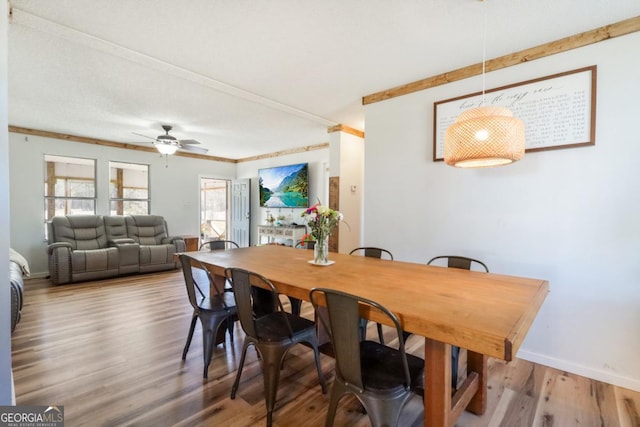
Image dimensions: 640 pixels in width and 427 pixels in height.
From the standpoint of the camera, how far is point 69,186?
5488mm

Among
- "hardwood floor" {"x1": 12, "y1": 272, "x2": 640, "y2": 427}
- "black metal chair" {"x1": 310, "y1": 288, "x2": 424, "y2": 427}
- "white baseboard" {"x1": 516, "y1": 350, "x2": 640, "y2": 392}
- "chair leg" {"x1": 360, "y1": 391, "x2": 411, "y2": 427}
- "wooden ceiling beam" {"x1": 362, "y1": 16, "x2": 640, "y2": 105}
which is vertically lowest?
"hardwood floor" {"x1": 12, "y1": 272, "x2": 640, "y2": 427}

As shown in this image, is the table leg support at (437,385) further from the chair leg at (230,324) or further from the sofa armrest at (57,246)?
the sofa armrest at (57,246)

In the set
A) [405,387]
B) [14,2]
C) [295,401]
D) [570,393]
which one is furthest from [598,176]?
[14,2]

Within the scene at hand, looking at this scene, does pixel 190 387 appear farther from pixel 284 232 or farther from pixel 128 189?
pixel 128 189

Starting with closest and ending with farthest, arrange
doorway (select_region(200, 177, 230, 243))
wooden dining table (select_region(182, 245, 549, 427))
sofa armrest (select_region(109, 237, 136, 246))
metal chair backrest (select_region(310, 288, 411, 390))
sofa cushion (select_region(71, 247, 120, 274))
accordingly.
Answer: wooden dining table (select_region(182, 245, 549, 427)) < metal chair backrest (select_region(310, 288, 411, 390)) < sofa cushion (select_region(71, 247, 120, 274)) < sofa armrest (select_region(109, 237, 136, 246)) < doorway (select_region(200, 177, 230, 243))

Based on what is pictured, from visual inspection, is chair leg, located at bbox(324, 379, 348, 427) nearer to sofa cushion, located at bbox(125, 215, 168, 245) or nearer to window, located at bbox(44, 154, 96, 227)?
sofa cushion, located at bbox(125, 215, 168, 245)

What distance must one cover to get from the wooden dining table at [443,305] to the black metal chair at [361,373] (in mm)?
89

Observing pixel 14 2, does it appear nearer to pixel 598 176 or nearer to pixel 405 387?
pixel 405 387

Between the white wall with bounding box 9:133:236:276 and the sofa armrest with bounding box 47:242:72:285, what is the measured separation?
100 cm

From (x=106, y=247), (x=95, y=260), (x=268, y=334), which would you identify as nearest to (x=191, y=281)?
(x=268, y=334)

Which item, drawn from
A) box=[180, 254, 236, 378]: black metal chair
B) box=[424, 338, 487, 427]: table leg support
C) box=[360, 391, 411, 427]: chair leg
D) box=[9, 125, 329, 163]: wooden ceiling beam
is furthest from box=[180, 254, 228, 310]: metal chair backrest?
box=[9, 125, 329, 163]: wooden ceiling beam

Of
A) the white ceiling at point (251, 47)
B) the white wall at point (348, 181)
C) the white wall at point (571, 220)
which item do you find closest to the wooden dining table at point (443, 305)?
the white wall at point (571, 220)

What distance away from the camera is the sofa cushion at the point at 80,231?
4.86 metres

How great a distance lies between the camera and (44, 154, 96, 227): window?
17.3 feet
